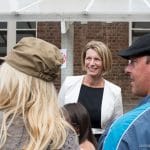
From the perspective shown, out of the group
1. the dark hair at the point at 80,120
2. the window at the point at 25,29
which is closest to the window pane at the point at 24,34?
the window at the point at 25,29

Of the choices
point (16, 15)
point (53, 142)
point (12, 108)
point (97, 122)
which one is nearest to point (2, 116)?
point (12, 108)

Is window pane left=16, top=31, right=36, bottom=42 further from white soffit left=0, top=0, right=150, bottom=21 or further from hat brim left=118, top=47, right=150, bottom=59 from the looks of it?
hat brim left=118, top=47, right=150, bottom=59

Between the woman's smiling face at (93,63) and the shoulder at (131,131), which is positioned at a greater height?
the woman's smiling face at (93,63)

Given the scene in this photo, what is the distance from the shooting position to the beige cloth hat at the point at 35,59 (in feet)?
7.75

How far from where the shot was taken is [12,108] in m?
2.29

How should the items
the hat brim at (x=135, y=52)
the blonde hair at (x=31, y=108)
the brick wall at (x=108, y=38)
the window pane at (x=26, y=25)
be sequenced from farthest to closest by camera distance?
the window pane at (x=26, y=25), the brick wall at (x=108, y=38), the hat brim at (x=135, y=52), the blonde hair at (x=31, y=108)

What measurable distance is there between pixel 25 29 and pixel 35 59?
11.8m

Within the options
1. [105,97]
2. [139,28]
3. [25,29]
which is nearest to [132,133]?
[105,97]

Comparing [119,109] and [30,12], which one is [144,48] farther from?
[30,12]

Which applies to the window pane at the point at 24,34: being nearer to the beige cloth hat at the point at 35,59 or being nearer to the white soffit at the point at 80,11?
the white soffit at the point at 80,11

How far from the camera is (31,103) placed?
2305 millimetres

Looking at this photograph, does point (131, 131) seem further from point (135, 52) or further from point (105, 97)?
point (105, 97)

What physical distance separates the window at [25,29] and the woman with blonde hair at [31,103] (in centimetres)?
1174

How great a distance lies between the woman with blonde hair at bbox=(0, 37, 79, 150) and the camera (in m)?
2.28
